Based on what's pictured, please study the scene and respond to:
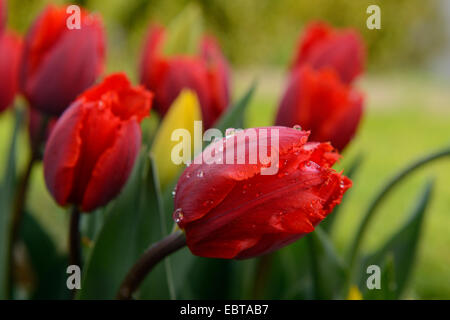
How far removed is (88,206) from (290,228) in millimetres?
155

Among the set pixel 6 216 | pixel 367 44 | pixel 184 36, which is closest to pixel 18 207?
pixel 6 216

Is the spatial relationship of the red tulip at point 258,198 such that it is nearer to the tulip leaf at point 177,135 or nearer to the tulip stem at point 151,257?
the tulip stem at point 151,257

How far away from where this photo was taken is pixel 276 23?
17.1ft

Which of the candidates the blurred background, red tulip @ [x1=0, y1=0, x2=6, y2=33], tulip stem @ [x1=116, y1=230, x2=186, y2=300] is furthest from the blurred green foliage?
tulip stem @ [x1=116, y1=230, x2=186, y2=300]

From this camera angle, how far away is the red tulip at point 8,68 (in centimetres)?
62

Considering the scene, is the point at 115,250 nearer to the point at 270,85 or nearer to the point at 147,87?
the point at 147,87

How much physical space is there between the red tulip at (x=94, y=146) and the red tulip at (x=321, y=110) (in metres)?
0.18

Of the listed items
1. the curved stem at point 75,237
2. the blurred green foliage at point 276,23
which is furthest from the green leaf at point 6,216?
the blurred green foliage at point 276,23

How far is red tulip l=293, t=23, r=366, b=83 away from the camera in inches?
26.3

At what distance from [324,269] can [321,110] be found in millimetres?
141

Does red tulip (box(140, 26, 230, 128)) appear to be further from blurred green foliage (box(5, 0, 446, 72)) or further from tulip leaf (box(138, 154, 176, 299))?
blurred green foliage (box(5, 0, 446, 72))

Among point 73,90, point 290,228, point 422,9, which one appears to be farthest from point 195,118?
point 422,9

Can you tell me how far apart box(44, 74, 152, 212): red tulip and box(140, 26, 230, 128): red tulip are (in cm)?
15

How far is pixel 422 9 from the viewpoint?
208 inches
